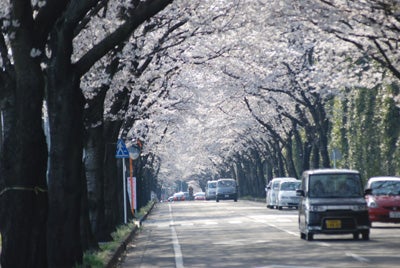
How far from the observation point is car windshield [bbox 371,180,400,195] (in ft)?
94.9

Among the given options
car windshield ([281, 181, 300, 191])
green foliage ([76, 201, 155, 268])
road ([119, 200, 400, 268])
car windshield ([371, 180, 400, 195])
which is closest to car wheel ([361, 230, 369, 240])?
road ([119, 200, 400, 268])

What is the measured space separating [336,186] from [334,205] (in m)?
0.77

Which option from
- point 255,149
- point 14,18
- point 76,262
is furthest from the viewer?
point 255,149

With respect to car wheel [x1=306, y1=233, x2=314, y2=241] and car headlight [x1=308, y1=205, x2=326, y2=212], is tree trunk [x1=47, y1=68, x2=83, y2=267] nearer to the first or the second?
car headlight [x1=308, y1=205, x2=326, y2=212]

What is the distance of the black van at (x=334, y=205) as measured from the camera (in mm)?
23031

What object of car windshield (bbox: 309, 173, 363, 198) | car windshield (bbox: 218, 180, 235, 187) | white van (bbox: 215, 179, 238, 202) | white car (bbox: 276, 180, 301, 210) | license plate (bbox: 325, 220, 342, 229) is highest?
car windshield (bbox: 218, 180, 235, 187)

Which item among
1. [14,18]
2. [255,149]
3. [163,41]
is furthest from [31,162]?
[255,149]

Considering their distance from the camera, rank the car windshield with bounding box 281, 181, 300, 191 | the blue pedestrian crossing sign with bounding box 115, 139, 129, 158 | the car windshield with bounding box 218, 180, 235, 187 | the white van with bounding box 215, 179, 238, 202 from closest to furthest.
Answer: the blue pedestrian crossing sign with bounding box 115, 139, 129, 158 < the car windshield with bounding box 281, 181, 300, 191 < the white van with bounding box 215, 179, 238, 202 < the car windshield with bounding box 218, 180, 235, 187

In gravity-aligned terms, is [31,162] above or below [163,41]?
below

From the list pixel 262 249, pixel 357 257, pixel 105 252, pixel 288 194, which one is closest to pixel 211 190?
pixel 288 194

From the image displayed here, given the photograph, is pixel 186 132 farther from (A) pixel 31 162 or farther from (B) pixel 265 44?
(A) pixel 31 162

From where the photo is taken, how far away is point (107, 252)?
66.2 feet

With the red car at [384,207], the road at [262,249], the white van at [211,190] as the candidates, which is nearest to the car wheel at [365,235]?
the road at [262,249]

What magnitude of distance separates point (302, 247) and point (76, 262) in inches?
279
